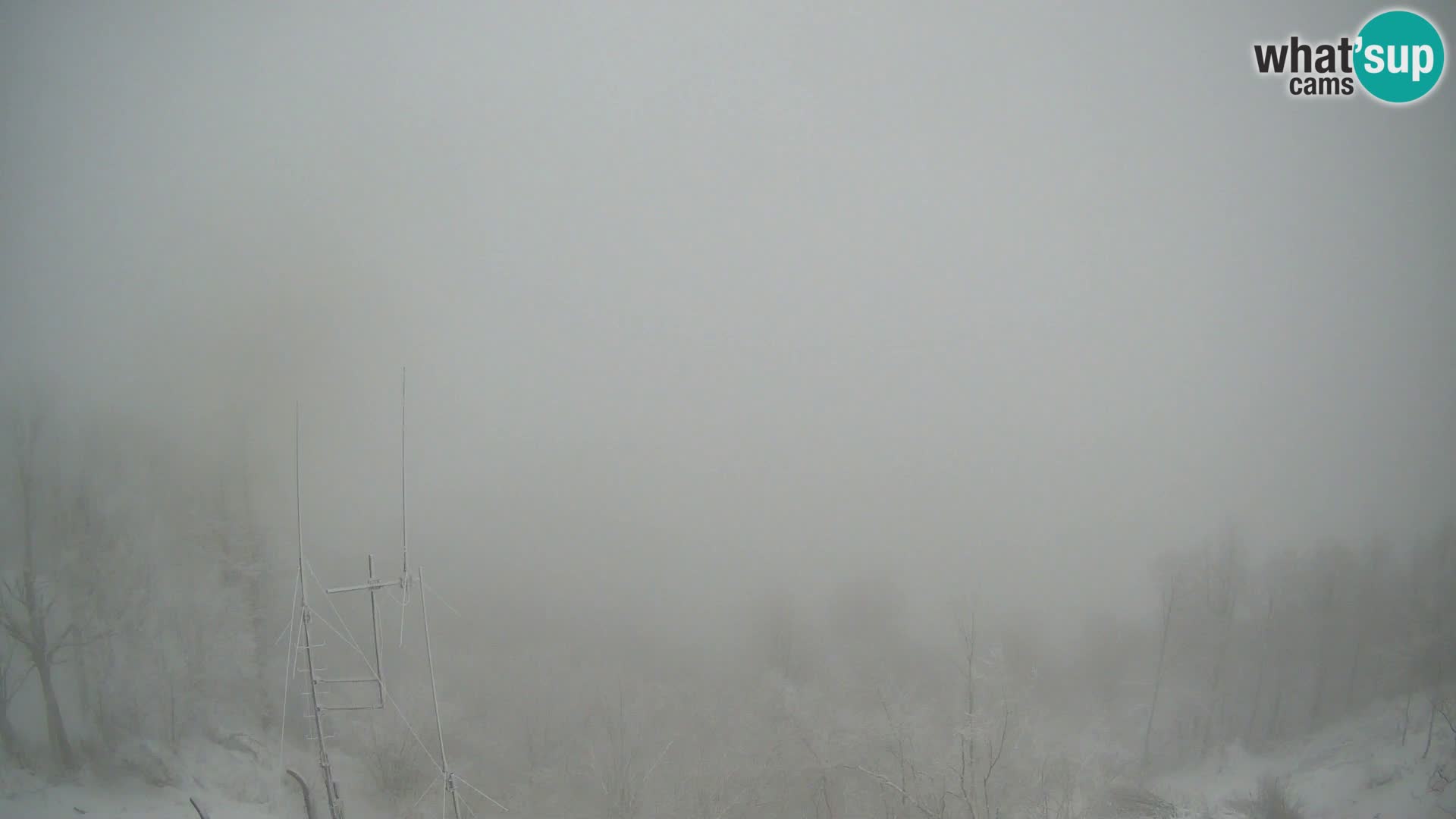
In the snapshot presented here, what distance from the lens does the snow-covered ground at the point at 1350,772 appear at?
49.3 ft

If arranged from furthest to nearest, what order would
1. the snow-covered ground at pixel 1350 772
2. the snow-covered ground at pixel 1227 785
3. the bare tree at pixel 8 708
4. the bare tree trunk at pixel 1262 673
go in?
the bare tree trunk at pixel 1262 673
the snow-covered ground at pixel 1350 772
the bare tree at pixel 8 708
the snow-covered ground at pixel 1227 785

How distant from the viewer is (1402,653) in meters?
20.4

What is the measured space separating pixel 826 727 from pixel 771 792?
9.23ft

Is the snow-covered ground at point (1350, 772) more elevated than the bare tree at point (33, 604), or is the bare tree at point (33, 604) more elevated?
the bare tree at point (33, 604)

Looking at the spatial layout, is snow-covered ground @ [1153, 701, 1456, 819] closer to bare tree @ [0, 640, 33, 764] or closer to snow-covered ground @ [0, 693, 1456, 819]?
snow-covered ground @ [0, 693, 1456, 819]

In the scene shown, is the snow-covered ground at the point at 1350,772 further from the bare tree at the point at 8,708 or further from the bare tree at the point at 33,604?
the bare tree at the point at 8,708

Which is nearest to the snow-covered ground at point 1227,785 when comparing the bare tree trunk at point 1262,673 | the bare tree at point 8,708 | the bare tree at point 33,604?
the bare tree at point 8,708

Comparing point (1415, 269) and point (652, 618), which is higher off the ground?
point (1415, 269)

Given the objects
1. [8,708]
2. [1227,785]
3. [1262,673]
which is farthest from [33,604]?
[1262,673]

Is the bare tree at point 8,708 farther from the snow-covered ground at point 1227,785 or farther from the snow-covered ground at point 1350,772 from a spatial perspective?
the snow-covered ground at point 1350,772

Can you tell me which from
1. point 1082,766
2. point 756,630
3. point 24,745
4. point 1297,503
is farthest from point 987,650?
point 1297,503

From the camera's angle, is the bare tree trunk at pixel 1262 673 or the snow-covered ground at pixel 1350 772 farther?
the bare tree trunk at pixel 1262 673

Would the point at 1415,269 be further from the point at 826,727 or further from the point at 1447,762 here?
the point at 826,727

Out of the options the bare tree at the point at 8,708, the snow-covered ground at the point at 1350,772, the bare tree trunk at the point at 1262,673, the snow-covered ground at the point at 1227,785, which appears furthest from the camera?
the bare tree trunk at the point at 1262,673
